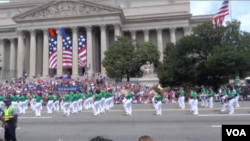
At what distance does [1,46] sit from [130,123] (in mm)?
64882

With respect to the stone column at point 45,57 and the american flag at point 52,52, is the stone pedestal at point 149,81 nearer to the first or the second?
the american flag at point 52,52

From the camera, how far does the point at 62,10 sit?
5925cm

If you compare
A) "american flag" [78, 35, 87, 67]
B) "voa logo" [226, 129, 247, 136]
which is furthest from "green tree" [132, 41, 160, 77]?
"voa logo" [226, 129, 247, 136]

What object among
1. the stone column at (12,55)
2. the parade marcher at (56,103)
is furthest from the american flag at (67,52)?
the parade marcher at (56,103)

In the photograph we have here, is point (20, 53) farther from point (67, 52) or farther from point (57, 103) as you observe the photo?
point (57, 103)

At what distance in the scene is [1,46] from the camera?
71000 millimetres

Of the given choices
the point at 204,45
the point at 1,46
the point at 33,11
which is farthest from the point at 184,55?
the point at 1,46

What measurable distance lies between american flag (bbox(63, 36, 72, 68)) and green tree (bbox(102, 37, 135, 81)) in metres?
9.34

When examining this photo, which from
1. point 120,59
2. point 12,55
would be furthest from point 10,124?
point 12,55

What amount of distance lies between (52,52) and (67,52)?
3587mm

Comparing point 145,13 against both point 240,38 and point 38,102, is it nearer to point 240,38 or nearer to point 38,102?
point 240,38

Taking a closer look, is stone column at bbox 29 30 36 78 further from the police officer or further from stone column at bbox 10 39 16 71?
the police officer

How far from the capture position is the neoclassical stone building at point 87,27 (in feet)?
188

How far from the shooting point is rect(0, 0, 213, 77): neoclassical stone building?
57.4 metres
